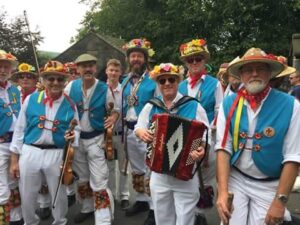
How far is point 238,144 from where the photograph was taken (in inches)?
135

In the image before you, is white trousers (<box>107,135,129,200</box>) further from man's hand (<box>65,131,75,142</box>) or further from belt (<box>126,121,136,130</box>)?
man's hand (<box>65,131,75,142</box>)

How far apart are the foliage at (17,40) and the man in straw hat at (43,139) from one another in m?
20.0

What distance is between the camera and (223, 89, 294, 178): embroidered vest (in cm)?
328

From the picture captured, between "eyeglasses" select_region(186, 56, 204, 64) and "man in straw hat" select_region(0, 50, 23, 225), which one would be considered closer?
"man in straw hat" select_region(0, 50, 23, 225)

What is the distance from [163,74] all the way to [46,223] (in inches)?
113

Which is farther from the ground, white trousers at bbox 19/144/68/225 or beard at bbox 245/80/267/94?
beard at bbox 245/80/267/94

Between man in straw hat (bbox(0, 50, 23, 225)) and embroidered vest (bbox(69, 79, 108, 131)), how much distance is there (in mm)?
718

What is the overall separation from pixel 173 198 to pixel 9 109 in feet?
Result: 7.70

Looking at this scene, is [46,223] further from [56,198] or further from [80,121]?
[80,121]

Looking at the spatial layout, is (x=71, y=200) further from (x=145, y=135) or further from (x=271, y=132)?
A: (x=271, y=132)

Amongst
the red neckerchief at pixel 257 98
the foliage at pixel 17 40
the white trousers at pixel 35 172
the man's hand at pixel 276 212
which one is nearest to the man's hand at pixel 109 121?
the white trousers at pixel 35 172

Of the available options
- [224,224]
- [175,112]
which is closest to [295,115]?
[224,224]

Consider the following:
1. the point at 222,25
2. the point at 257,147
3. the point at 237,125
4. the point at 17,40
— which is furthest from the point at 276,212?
the point at 17,40

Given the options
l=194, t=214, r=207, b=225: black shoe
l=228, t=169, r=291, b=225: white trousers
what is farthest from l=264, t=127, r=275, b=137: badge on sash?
l=194, t=214, r=207, b=225: black shoe
